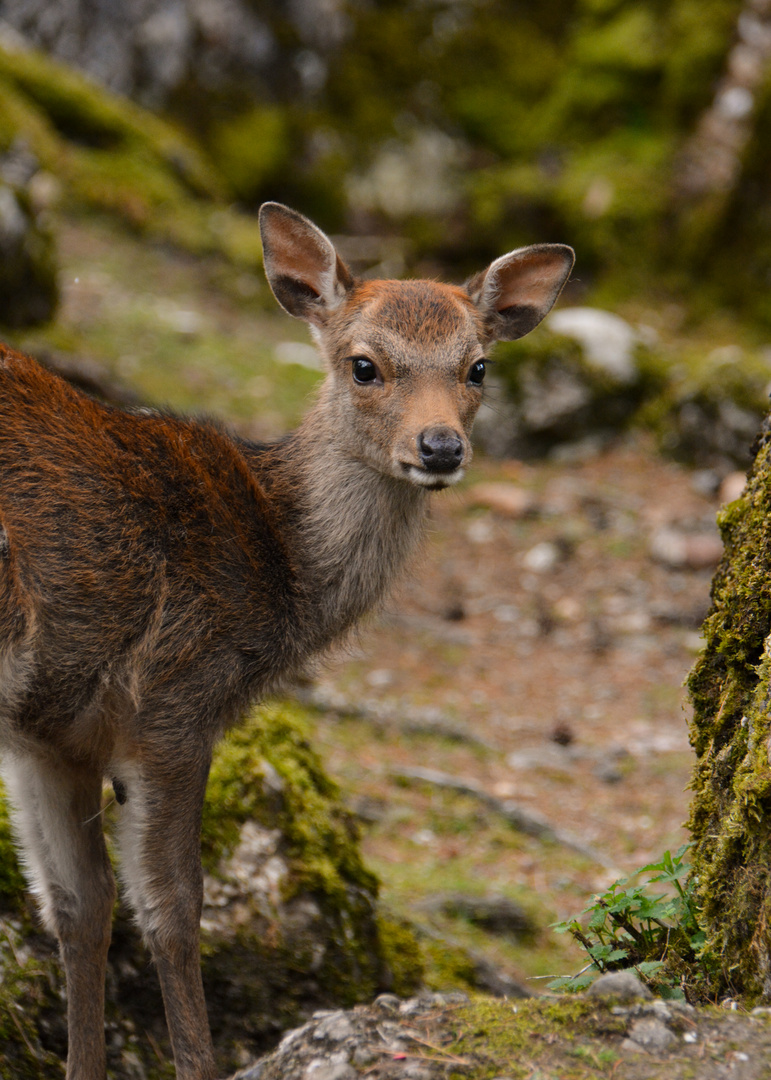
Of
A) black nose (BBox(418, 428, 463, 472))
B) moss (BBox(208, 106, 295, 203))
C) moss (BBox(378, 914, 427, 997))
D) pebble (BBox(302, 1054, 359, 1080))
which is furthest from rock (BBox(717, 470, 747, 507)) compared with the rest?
moss (BBox(208, 106, 295, 203))

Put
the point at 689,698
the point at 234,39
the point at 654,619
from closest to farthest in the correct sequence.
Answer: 1. the point at 689,698
2. the point at 654,619
3. the point at 234,39

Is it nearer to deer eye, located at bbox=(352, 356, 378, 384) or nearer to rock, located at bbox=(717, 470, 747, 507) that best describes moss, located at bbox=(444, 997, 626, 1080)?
deer eye, located at bbox=(352, 356, 378, 384)

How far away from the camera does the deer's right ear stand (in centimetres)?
519

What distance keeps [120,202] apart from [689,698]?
39.9 ft

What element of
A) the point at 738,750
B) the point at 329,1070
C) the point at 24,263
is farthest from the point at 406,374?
the point at 24,263

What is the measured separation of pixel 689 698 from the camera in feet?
12.9

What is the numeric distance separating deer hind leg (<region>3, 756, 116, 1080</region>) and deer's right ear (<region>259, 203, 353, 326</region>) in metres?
2.45

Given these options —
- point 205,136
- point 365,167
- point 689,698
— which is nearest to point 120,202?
point 205,136

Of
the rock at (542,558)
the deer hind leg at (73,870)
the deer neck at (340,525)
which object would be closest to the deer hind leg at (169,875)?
the deer hind leg at (73,870)

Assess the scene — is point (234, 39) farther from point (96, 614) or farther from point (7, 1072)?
point (7, 1072)

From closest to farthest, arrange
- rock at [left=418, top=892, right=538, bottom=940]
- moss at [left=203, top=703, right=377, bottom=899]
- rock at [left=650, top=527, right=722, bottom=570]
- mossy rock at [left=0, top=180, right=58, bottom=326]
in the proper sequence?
moss at [left=203, top=703, right=377, bottom=899] < rock at [left=418, top=892, right=538, bottom=940] < mossy rock at [left=0, top=180, right=58, bottom=326] < rock at [left=650, top=527, right=722, bottom=570]

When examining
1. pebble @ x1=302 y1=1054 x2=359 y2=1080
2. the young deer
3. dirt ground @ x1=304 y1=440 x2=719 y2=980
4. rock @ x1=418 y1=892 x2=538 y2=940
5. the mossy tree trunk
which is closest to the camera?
pebble @ x1=302 y1=1054 x2=359 y2=1080

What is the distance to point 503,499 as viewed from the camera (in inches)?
430

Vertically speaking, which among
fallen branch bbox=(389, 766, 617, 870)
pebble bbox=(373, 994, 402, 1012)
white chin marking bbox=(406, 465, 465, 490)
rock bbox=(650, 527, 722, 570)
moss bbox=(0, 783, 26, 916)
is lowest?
pebble bbox=(373, 994, 402, 1012)
